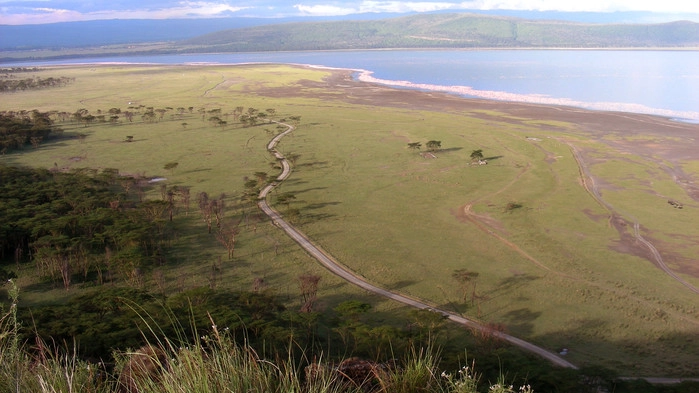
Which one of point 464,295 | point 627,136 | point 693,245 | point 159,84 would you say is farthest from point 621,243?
point 159,84

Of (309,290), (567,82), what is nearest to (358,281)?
(309,290)

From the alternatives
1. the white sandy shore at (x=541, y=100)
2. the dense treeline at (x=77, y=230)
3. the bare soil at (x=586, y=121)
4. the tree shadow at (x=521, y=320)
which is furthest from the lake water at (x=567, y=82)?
the dense treeline at (x=77, y=230)

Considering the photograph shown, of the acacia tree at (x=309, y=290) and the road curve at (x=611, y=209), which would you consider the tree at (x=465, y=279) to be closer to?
the acacia tree at (x=309, y=290)

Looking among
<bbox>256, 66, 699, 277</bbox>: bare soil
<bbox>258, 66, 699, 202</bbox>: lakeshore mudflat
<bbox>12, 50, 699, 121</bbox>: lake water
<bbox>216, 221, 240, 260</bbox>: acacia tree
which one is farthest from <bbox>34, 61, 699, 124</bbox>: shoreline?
<bbox>216, 221, 240, 260</bbox>: acacia tree

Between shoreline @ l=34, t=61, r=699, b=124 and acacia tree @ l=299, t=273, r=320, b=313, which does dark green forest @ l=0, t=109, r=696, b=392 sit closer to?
acacia tree @ l=299, t=273, r=320, b=313

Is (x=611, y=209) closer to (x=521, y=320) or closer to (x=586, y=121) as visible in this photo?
(x=521, y=320)
